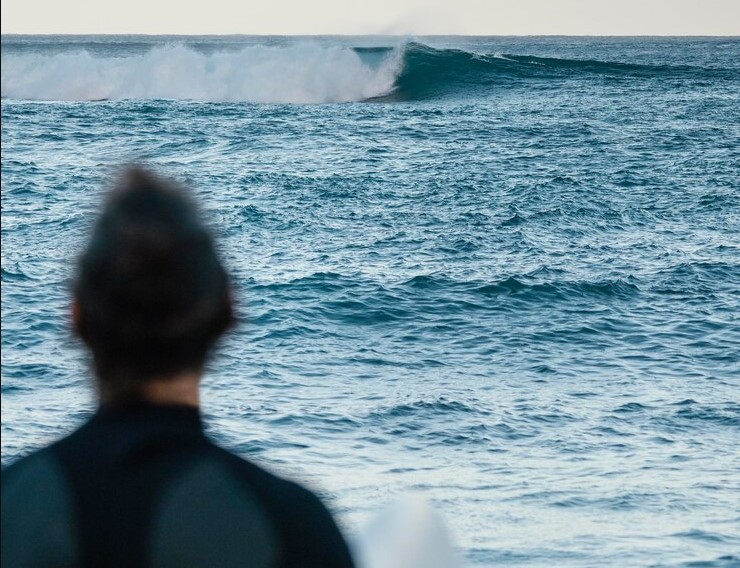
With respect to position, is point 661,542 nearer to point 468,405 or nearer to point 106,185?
point 468,405

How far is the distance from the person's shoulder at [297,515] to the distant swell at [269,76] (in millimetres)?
42000

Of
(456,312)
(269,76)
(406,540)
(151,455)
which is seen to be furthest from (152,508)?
(269,76)

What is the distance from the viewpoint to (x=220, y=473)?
103 cm

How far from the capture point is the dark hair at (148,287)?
1.05m

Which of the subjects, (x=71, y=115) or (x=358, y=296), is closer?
(x=358, y=296)

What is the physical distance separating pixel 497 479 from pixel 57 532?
8.81 m

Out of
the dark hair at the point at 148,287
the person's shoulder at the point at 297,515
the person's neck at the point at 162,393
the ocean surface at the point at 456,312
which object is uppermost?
the dark hair at the point at 148,287

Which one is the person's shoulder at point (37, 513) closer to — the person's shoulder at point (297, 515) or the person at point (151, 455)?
the person at point (151, 455)

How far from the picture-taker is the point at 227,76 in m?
44.9

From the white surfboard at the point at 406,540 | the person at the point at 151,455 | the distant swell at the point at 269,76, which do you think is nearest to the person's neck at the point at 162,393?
the person at the point at 151,455

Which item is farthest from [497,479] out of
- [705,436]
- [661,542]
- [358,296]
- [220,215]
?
[220,215]

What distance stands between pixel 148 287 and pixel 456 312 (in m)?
14.6

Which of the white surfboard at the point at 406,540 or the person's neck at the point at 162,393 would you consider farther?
the white surfboard at the point at 406,540

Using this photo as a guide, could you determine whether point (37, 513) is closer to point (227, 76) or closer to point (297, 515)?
point (297, 515)
